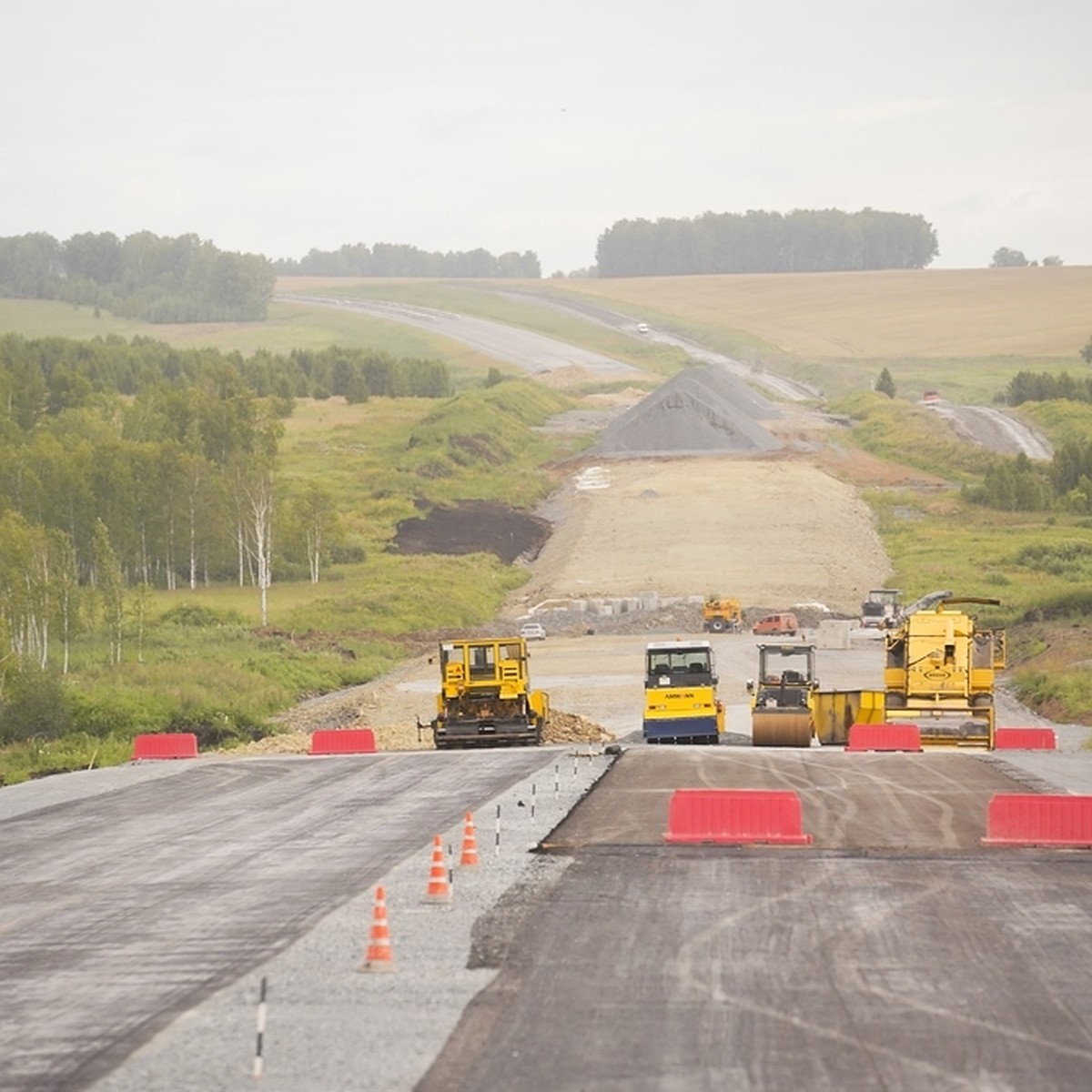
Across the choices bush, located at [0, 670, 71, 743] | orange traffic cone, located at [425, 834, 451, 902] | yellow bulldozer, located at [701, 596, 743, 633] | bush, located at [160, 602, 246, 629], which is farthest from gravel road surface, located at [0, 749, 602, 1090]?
yellow bulldozer, located at [701, 596, 743, 633]

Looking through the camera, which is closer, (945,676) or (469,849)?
(469,849)

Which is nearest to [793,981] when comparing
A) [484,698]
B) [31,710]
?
[484,698]

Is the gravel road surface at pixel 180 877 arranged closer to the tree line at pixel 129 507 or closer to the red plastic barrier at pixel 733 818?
the red plastic barrier at pixel 733 818

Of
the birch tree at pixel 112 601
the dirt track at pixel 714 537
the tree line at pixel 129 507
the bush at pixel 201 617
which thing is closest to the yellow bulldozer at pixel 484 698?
the tree line at pixel 129 507

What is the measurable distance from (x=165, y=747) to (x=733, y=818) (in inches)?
881

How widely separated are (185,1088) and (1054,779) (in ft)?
81.2

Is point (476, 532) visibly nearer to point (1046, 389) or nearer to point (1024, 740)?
point (1024, 740)

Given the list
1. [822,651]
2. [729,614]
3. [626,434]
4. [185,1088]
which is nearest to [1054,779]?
[185,1088]

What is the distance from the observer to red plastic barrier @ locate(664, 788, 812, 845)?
1102 inches

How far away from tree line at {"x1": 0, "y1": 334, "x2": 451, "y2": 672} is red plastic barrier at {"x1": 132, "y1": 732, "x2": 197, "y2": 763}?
9.08m

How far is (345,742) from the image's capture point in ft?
158

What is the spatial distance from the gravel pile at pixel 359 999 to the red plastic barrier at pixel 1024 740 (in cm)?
2091

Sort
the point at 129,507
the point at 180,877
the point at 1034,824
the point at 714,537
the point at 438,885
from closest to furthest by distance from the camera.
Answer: the point at 438,885 → the point at 180,877 → the point at 1034,824 → the point at 129,507 → the point at 714,537

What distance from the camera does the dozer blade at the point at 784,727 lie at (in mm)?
45250
